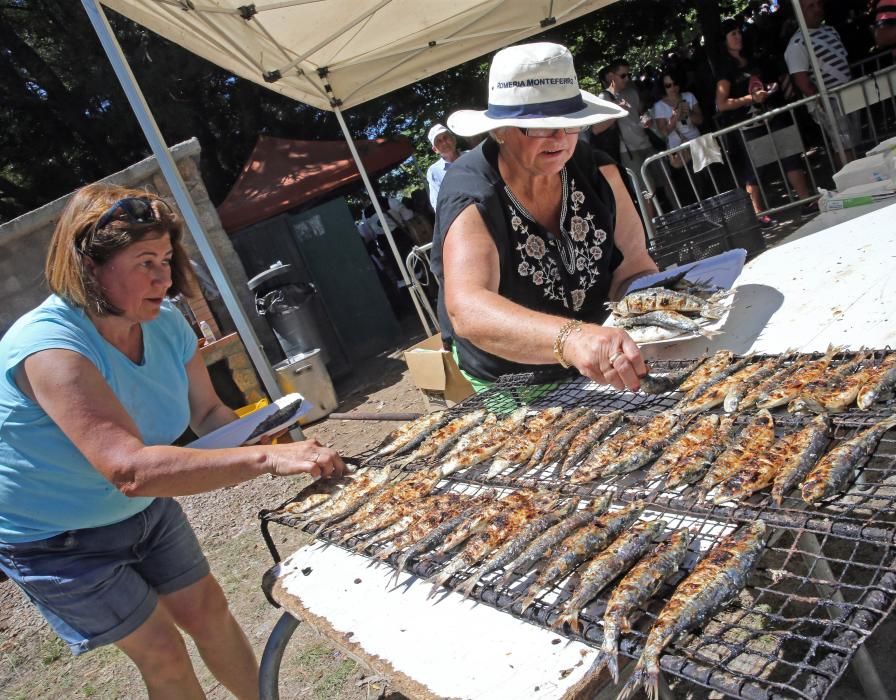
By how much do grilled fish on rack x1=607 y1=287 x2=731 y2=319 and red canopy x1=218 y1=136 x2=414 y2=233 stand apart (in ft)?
35.6

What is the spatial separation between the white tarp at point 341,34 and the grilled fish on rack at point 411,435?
426 centimetres

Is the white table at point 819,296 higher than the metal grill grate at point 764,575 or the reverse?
higher

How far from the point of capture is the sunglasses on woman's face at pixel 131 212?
2680 millimetres

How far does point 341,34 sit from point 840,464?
6.41m

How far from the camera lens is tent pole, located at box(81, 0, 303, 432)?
17.1 ft

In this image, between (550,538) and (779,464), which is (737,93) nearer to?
(779,464)

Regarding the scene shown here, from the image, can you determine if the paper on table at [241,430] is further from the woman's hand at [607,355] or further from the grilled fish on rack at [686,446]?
the grilled fish on rack at [686,446]

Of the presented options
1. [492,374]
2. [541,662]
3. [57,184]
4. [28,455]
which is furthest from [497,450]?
[57,184]

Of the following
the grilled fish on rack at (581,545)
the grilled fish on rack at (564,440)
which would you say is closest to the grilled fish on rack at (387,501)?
the grilled fish on rack at (564,440)

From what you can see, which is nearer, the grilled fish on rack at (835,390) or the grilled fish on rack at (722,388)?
the grilled fish on rack at (835,390)

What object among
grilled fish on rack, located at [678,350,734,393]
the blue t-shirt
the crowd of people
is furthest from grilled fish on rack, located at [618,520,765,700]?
the crowd of people

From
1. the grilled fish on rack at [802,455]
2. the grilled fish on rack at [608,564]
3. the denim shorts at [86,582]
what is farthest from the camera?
the denim shorts at [86,582]

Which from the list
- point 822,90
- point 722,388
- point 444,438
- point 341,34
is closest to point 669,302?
point 722,388

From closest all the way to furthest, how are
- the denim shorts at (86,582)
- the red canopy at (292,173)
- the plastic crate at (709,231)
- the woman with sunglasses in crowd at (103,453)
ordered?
the woman with sunglasses in crowd at (103,453), the denim shorts at (86,582), the plastic crate at (709,231), the red canopy at (292,173)
